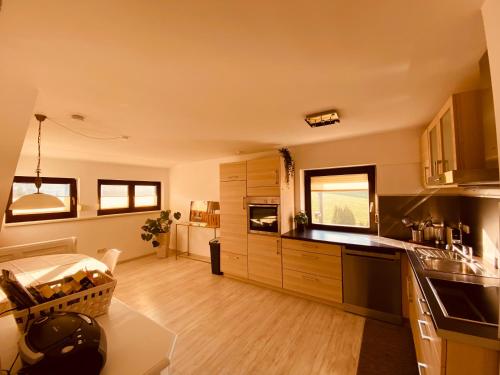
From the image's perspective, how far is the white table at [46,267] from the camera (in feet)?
6.54

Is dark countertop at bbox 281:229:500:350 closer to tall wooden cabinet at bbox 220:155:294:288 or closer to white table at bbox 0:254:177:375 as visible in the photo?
tall wooden cabinet at bbox 220:155:294:288

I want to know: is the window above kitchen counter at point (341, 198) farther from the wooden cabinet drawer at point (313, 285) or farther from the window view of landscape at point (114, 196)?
the window view of landscape at point (114, 196)

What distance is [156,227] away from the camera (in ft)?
15.5

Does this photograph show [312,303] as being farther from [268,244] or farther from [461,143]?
[461,143]

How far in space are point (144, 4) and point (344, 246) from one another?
2.74m

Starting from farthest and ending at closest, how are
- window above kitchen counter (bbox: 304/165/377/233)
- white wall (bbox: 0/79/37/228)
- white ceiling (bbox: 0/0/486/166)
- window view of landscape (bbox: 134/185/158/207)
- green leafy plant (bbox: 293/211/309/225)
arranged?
1. window view of landscape (bbox: 134/185/158/207)
2. green leafy plant (bbox: 293/211/309/225)
3. window above kitchen counter (bbox: 304/165/377/233)
4. white wall (bbox: 0/79/37/228)
5. white ceiling (bbox: 0/0/486/166)

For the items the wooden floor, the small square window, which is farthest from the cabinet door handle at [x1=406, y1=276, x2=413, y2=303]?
the small square window

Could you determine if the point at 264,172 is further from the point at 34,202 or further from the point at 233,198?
the point at 34,202

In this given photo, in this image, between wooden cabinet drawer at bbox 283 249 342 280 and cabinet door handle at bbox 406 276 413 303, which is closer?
cabinet door handle at bbox 406 276 413 303

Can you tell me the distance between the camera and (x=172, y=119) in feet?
7.02

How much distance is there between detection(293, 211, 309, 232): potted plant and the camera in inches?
131

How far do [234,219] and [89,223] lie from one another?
9.56 ft

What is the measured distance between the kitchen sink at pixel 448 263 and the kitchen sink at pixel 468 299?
0.18 metres

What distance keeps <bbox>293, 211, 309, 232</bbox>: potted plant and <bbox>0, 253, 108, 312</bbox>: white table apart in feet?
8.48
